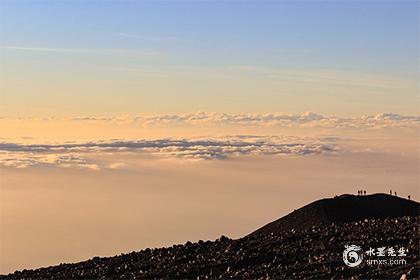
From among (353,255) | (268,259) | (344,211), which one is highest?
(353,255)

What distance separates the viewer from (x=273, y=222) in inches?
1885

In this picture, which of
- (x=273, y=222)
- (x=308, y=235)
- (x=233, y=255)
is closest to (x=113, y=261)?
(x=233, y=255)

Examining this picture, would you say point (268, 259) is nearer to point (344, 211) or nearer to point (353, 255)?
point (353, 255)

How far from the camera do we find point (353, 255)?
88.6 ft

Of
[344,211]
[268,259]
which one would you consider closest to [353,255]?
[268,259]

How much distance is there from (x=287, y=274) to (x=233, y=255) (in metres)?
5.04

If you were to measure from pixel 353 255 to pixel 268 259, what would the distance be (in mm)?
3259

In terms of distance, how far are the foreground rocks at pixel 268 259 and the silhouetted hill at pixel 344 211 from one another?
424 inches

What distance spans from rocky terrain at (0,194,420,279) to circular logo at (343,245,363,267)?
9.1 inches

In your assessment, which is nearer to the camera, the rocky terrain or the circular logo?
the rocky terrain

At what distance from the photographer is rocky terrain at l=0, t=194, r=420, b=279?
2512 centimetres

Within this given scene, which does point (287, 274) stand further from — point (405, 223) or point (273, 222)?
point (273, 222)

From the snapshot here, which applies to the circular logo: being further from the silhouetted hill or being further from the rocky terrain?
the silhouetted hill

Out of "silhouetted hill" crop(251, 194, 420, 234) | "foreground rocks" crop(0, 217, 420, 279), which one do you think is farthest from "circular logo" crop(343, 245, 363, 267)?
"silhouetted hill" crop(251, 194, 420, 234)
